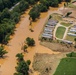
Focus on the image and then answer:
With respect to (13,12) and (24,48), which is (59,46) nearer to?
(24,48)

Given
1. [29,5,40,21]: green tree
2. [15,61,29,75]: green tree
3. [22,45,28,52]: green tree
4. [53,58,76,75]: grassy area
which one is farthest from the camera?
[29,5,40,21]: green tree

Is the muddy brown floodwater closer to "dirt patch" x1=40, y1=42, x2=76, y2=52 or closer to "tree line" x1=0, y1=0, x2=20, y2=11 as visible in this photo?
"dirt patch" x1=40, y1=42, x2=76, y2=52

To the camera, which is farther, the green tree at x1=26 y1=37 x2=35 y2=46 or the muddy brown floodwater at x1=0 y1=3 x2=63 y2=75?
the green tree at x1=26 y1=37 x2=35 y2=46

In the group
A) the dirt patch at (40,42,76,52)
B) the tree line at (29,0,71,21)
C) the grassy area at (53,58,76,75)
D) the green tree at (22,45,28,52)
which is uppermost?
the tree line at (29,0,71,21)

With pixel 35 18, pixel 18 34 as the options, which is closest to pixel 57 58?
pixel 18 34

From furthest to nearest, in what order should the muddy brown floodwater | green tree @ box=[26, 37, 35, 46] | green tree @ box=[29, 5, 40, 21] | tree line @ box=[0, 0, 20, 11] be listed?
tree line @ box=[0, 0, 20, 11]
green tree @ box=[29, 5, 40, 21]
green tree @ box=[26, 37, 35, 46]
the muddy brown floodwater

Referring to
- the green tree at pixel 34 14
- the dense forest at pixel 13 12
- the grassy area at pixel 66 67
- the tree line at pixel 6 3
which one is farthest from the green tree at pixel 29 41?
the tree line at pixel 6 3

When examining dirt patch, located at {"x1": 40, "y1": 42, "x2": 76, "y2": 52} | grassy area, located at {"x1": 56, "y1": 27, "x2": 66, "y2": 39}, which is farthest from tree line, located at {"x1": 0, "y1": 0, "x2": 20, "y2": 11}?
dirt patch, located at {"x1": 40, "y1": 42, "x2": 76, "y2": 52}

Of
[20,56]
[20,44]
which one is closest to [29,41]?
[20,44]
